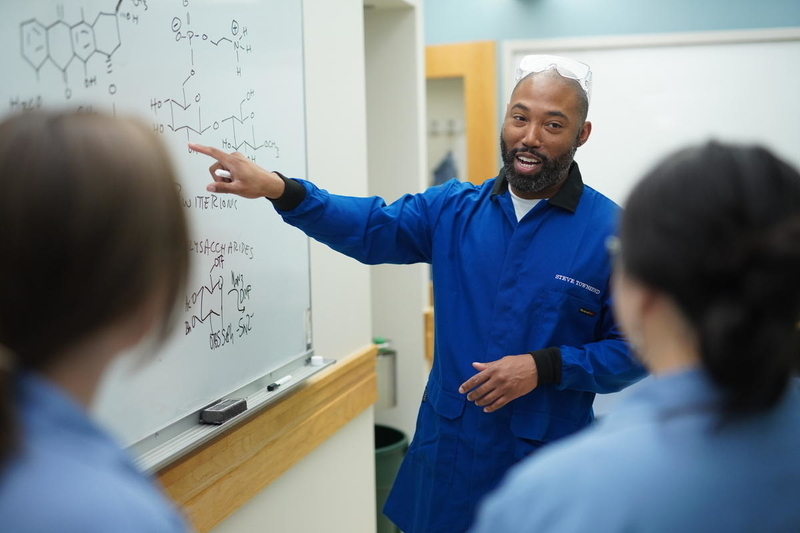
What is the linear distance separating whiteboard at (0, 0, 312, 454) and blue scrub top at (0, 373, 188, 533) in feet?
1.17

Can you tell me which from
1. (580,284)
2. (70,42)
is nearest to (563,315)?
(580,284)

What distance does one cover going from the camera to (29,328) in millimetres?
613

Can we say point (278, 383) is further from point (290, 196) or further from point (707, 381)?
point (707, 381)

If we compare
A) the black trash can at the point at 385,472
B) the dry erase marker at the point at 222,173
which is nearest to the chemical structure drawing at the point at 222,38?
the dry erase marker at the point at 222,173

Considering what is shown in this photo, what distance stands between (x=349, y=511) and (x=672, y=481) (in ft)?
6.41

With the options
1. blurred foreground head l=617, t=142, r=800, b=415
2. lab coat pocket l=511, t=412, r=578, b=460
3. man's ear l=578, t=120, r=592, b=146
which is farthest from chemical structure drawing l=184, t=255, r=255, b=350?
blurred foreground head l=617, t=142, r=800, b=415

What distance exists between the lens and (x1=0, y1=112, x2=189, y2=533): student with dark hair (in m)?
0.57

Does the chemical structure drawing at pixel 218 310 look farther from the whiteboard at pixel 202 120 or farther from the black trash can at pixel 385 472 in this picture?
the black trash can at pixel 385 472

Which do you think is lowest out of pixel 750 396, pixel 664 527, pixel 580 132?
pixel 664 527

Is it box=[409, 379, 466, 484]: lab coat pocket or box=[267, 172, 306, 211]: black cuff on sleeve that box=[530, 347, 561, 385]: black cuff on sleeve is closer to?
box=[409, 379, 466, 484]: lab coat pocket

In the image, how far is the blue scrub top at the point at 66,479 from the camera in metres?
0.54

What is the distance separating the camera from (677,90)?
362 centimetres

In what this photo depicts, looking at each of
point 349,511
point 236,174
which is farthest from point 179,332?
point 349,511

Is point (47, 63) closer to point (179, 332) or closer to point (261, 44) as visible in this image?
point (179, 332)
